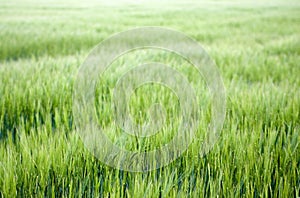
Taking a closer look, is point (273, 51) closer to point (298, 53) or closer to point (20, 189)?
point (298, 53)

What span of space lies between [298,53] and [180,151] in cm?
327

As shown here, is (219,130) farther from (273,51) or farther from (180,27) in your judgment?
(180,27)

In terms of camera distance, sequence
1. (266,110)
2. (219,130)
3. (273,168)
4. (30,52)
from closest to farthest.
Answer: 1. (273,168)
2. (219,130)
3. (266,110)
4. (30,52)

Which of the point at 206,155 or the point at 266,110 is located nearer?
the point at 206,155

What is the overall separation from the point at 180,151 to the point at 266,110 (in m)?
0.60

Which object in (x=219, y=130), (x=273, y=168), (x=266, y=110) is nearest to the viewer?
(x=273, y=168)

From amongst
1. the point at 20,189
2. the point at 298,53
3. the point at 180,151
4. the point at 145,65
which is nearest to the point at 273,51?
the point at 298,53

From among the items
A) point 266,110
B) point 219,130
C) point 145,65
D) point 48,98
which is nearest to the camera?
point 219,130

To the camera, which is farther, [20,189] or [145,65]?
[145,65]

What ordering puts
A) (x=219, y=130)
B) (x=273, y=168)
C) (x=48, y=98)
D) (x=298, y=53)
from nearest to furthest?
1. (x=273, y=168)
2. (x=219, y=130)
3. (x=48, y=98)
4. (x=298, y=53)

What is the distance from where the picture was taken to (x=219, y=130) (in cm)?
120

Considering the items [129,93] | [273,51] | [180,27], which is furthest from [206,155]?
[180,27]

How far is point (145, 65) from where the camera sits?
2393 millimetres

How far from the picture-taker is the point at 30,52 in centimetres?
405
